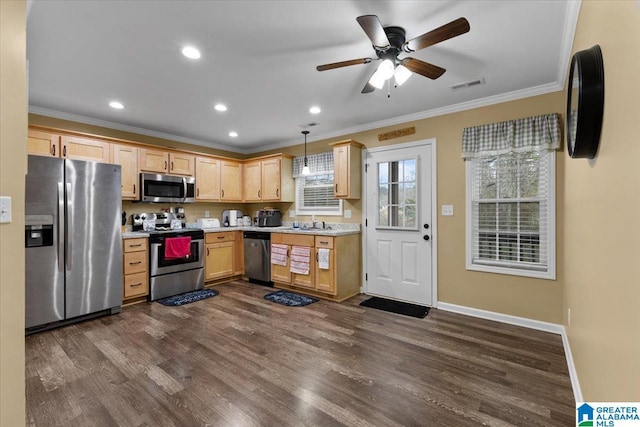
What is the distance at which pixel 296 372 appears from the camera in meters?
2.25

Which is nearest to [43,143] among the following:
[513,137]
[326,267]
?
[326,267]

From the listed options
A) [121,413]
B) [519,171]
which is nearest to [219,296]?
[121,413]

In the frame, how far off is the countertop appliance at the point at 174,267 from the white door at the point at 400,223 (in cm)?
261

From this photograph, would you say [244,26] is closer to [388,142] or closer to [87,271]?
[388,142]

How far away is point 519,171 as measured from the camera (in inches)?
125

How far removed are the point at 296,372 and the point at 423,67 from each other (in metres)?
2.50

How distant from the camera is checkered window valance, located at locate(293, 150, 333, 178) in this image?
4.79m

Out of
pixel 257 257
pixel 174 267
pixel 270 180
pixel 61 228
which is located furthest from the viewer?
pixel 270 180

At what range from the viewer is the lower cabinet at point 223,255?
15.7ft

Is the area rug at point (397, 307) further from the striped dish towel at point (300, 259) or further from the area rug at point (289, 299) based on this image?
the striped dish towel at point (300, 259)

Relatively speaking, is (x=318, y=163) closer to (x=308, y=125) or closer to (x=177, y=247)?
(x=308, y=125)

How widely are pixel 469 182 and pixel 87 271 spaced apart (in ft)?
14.9

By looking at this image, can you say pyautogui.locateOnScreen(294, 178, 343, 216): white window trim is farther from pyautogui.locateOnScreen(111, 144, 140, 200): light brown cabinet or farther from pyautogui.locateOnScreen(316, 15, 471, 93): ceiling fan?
pyautogui.locateOnScreen(316, 15, 471, 93): ceiling fan

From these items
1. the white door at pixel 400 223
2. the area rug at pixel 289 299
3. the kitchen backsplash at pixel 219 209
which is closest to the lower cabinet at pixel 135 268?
the kitchen backsplash at pixel 219 209
